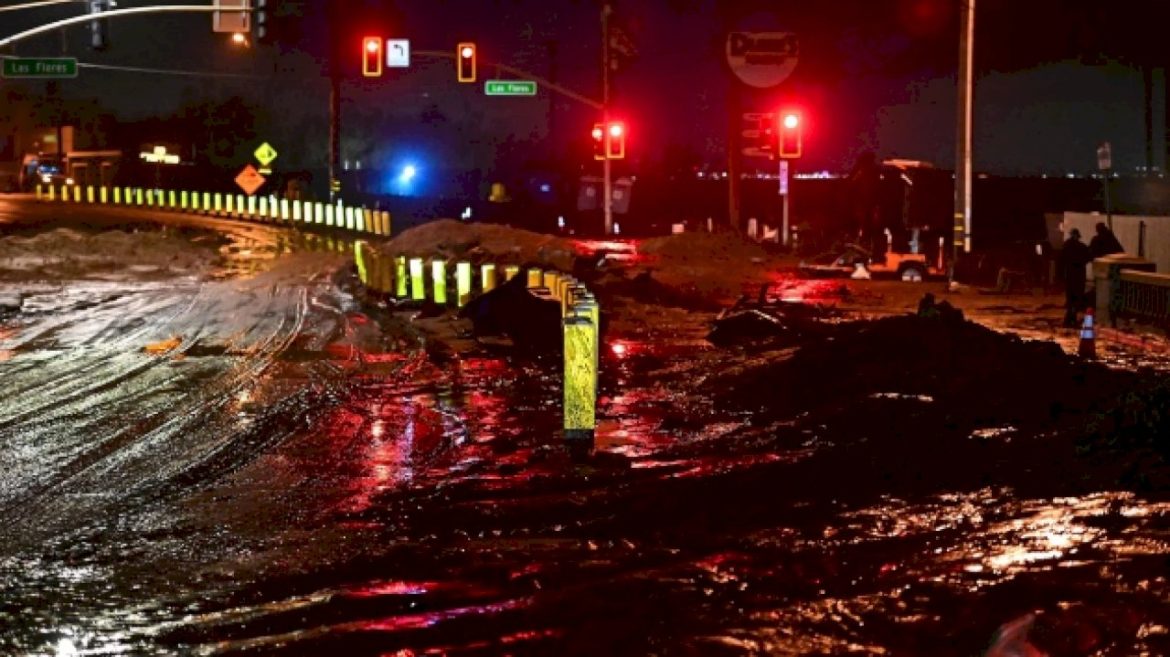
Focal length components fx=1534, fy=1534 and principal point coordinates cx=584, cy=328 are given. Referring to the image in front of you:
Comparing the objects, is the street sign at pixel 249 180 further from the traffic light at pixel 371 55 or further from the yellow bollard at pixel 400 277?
the yellow bollard at pixel 400 277

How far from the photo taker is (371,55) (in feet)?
151

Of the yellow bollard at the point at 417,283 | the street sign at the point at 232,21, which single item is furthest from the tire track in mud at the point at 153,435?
the street sign at the point at 232,21

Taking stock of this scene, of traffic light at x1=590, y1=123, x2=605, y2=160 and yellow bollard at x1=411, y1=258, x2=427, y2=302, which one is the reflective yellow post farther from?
traffic light at x1=590, y1=123, x2=605, y2=160

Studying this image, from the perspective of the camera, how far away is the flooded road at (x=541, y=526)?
7785 millimetres

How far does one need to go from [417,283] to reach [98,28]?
12.0 metres

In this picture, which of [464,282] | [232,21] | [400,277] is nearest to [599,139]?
[232,21]

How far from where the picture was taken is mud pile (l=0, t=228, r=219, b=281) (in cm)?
3712

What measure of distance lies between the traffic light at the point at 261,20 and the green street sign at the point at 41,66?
375 inches

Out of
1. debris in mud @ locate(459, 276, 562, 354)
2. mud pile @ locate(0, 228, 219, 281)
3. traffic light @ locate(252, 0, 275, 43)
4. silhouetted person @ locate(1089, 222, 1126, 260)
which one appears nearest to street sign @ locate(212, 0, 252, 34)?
traffic light @ locate(252, 0, 275, 43)

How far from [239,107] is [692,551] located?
369 ft

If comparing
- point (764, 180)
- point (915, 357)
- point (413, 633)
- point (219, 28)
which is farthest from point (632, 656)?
point (764, 180)

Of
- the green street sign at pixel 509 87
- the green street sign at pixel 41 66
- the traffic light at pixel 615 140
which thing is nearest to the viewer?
the green street sign at pixel 41 66

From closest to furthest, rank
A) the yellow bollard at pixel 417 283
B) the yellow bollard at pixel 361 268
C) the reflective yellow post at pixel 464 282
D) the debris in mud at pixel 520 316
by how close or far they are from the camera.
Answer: the debris in mud at pixel 520 316 → the reflective yellow post at pixel 464 282 → the yellow bollard at pixel 417 283 → the yellow bollard at pixel 361 268

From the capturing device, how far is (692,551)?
369 inches
